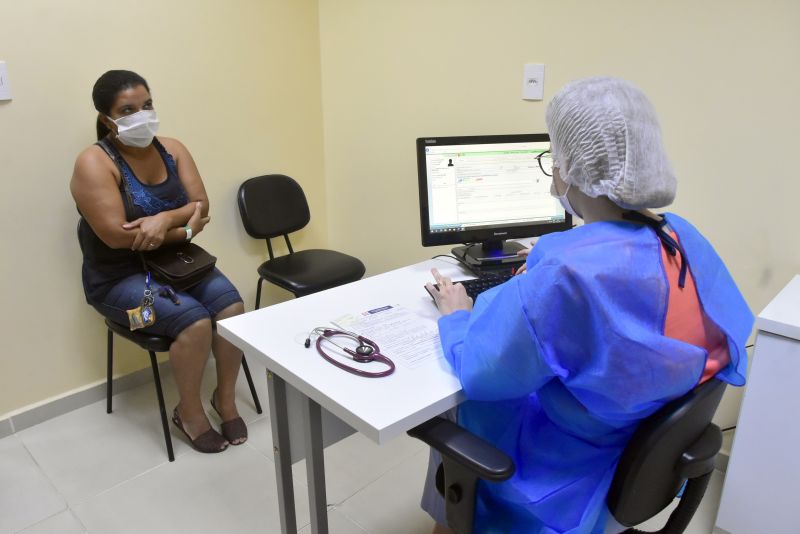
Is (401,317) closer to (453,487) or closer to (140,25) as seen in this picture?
(453,487)

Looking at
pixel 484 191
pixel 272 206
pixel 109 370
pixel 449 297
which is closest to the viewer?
pixel 449 297

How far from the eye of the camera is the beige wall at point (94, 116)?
2.01 meters

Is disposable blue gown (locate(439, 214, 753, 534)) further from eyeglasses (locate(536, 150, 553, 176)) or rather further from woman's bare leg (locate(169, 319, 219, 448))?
woman's bare leg (locate(169, 319, 219, 448))

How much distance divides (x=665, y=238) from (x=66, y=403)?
230 centimetres

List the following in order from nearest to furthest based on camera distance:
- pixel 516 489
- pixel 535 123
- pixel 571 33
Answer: pixel 516 489 < pixel 571 33 < pixel 535 123

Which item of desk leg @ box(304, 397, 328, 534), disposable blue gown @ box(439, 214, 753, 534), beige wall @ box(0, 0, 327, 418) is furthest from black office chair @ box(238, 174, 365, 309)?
disposable blue gown @ box(439, 214, 753, 534)

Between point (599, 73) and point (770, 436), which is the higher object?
point (599, 73)

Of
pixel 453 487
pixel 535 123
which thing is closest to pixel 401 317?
pixel 453 487

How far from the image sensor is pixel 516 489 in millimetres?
1040

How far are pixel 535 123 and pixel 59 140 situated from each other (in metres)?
1.74

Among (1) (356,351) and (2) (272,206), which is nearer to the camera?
(1) (356,351)

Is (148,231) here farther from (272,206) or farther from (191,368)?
(272,206)

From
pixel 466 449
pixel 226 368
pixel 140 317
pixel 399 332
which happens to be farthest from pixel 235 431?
pixel 466 449

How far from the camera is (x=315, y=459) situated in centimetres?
123
